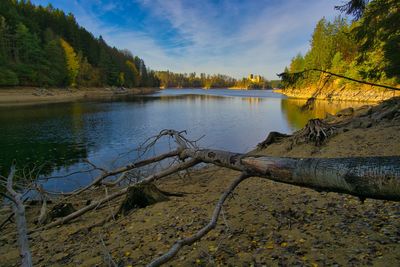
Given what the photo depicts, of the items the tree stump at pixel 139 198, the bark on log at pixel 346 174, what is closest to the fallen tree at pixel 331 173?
the bark on log at pixel 346 174

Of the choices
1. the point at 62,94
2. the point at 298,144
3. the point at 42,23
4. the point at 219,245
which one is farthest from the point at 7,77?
the point at 219,245

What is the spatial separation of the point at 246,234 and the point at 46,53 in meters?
70.6

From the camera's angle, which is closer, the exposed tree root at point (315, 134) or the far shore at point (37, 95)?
the exposed tree root at point (315, 134)

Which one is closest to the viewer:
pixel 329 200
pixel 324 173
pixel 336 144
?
pixel 324 173

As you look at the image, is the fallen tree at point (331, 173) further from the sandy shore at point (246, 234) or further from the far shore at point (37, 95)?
the far shore at point (37, 95)

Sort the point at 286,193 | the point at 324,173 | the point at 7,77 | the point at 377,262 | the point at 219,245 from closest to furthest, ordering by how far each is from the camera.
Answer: the point at 324,173
the point at 377,262
the point at 219,245
the point at 286,193
the point at 7,77

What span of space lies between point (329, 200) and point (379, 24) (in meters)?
9.49

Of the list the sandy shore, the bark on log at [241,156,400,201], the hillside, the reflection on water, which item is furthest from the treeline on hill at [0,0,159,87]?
the bark on log at [241,156,400,201]

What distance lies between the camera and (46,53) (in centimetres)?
6122

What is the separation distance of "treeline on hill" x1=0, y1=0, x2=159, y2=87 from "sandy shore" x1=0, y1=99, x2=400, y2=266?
51.5 metres

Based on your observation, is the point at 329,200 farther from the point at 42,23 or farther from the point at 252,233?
the point at 42,23

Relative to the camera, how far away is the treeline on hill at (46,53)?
5306 centimetres

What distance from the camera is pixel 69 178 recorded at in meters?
10.6

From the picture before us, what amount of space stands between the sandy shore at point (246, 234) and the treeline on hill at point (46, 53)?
51.5 metres
